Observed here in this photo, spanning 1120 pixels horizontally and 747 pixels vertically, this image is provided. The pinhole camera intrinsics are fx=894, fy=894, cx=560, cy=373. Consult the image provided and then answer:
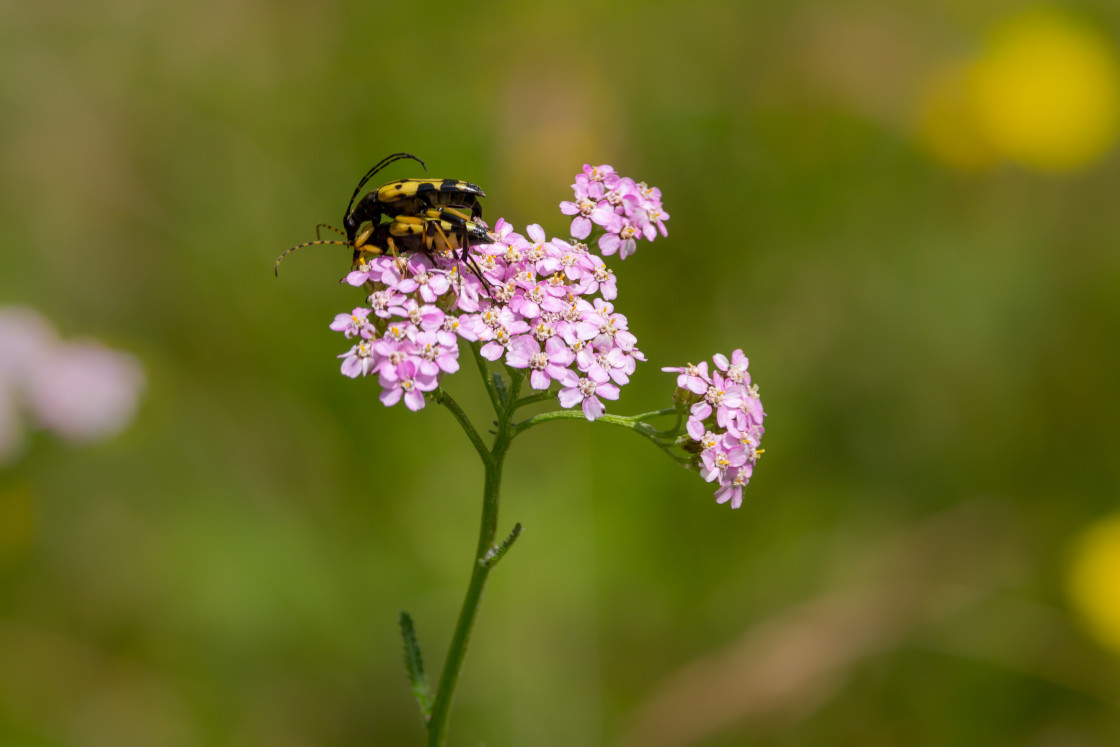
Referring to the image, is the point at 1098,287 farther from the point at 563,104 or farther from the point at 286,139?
→ the point at 286,139

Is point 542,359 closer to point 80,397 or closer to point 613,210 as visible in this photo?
point 613,210

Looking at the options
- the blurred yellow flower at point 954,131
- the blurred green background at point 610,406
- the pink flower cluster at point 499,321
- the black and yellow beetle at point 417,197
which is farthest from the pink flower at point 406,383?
the blurred yellow flower at point 954,131

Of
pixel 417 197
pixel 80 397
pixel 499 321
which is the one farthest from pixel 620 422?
pixel 80 397

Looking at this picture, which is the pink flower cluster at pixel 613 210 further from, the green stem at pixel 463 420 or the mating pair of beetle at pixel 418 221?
the green stem at pixel 463 420

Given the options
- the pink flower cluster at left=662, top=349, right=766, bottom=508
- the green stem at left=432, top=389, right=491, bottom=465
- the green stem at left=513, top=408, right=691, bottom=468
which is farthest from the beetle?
the pink flower cluster at left=662, top=349, right=766, bottom=508

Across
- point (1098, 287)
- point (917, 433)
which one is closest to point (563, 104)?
point (917, 433)
